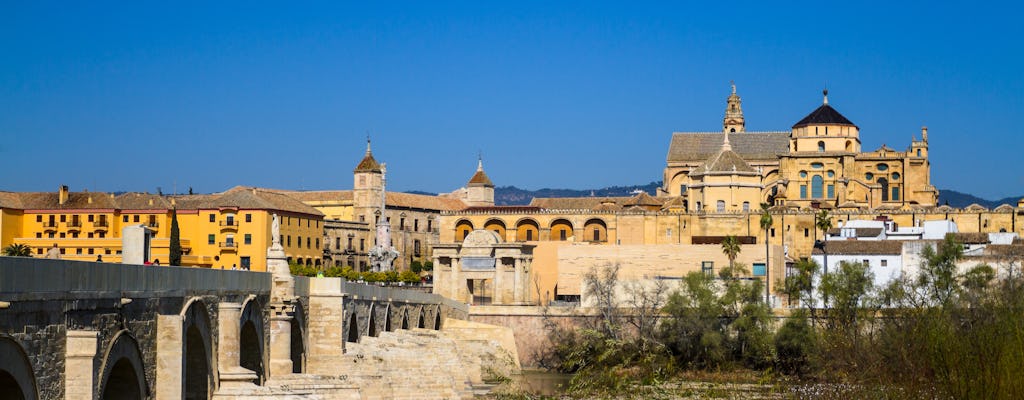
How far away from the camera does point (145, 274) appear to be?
67.7ft

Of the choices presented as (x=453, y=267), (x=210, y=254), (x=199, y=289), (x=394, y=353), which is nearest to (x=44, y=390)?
(x=199, y=289)

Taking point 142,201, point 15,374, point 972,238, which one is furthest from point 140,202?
point 15,374

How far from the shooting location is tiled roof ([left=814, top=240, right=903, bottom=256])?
2904 inches

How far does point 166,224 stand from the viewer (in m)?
80.4

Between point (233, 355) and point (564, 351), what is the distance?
131 ft

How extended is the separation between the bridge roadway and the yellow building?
132 ft

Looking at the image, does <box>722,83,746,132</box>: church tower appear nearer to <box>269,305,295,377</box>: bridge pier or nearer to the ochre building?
the ochre building

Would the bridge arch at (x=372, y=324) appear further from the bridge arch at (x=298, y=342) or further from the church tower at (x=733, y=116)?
the church tower at (x=733, y=116)

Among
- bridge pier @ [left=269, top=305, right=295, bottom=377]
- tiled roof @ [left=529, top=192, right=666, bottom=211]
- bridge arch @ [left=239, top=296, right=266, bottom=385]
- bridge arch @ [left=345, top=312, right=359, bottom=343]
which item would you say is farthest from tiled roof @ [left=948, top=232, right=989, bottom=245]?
bridge arch @ [left=239, top=296, right=266, bottom=385]

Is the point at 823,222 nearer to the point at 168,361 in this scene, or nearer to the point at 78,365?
the point at 168,361

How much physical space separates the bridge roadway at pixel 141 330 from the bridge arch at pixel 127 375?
1 centimetres

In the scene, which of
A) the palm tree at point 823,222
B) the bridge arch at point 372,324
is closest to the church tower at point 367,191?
the palm tree at point 823,222

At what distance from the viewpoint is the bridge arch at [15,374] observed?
15095 millimetres

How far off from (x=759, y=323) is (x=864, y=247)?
1662 centimetres
